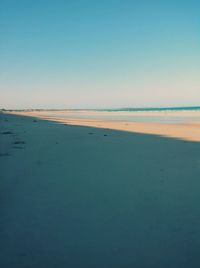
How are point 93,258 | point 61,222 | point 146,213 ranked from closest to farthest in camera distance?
1. point 93,258
2. point 61,222
3. point 146,213

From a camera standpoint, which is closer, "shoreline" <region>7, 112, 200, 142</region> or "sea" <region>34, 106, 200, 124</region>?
"shoreline" <region>7, 112, 200, 142</region>

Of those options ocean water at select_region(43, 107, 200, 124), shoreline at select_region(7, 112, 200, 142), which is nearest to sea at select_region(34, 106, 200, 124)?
ocean water at select_region(43, 107, 200, 124)

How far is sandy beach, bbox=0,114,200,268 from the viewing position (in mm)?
2619

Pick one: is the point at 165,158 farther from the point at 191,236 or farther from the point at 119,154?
the point at 191,236

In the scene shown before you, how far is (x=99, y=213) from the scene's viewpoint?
3.48 metres

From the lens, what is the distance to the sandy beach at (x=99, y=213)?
262cm

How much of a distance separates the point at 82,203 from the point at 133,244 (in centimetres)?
113

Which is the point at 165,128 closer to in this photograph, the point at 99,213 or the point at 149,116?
the point at 99,213

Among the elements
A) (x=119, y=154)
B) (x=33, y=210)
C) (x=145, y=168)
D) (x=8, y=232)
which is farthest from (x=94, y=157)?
(x=8, y=232)

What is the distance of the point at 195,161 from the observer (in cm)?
629

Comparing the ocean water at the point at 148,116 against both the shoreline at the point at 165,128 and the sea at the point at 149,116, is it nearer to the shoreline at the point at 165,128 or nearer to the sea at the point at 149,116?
the sea at the point at 149,116

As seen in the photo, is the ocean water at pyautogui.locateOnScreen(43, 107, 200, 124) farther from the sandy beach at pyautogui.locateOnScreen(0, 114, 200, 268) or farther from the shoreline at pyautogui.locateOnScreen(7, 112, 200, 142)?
the sandy beach at pyautogui.locateOnScreen(0, 114, 200, 268)

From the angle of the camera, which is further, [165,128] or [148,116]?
[148,116]

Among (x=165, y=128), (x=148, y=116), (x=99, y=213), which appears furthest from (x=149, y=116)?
(x=99, y=213)
